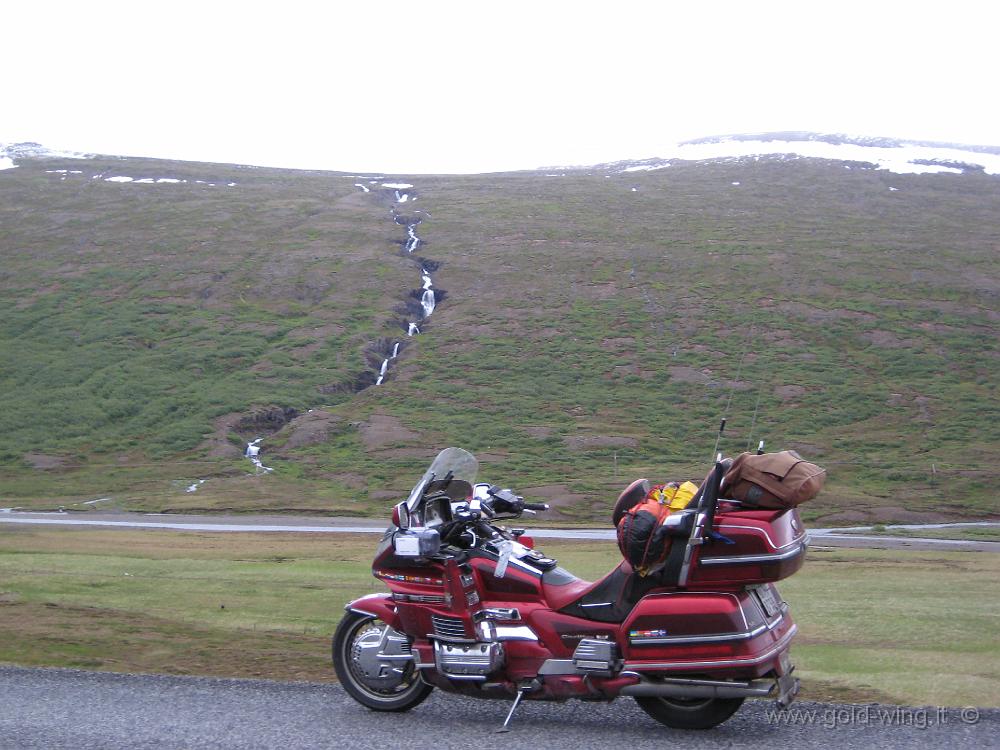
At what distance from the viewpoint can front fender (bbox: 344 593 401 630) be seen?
864 centimetres

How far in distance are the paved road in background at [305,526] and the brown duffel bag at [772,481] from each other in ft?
75.7

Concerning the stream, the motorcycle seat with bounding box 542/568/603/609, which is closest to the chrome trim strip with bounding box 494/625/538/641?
the motorcycle seat with bounding box 542/568/603/609

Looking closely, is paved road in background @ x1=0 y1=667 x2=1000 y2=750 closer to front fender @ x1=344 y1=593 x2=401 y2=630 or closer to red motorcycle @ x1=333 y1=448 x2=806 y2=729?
red motorcycle @ x1=333 y1=448 x2=806 y2=729

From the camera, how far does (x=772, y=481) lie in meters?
Answer: 7.29

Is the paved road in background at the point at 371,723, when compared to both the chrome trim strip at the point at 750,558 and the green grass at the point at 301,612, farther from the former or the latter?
the chrome trim strip at the point at 750,558

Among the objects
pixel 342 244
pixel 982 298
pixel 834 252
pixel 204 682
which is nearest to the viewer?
pixel 204 682

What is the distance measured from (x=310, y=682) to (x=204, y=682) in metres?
0.99

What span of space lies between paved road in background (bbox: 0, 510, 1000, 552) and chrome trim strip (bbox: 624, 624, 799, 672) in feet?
74.6

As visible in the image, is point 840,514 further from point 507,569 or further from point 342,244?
point 342,244

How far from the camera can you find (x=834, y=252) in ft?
266

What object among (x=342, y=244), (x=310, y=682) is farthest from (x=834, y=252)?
(x=310, y=682)

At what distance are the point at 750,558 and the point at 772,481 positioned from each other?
0.56 m

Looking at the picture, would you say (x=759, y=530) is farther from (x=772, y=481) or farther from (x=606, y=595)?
(x=606, y=595)

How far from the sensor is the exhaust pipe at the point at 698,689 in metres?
7.34
